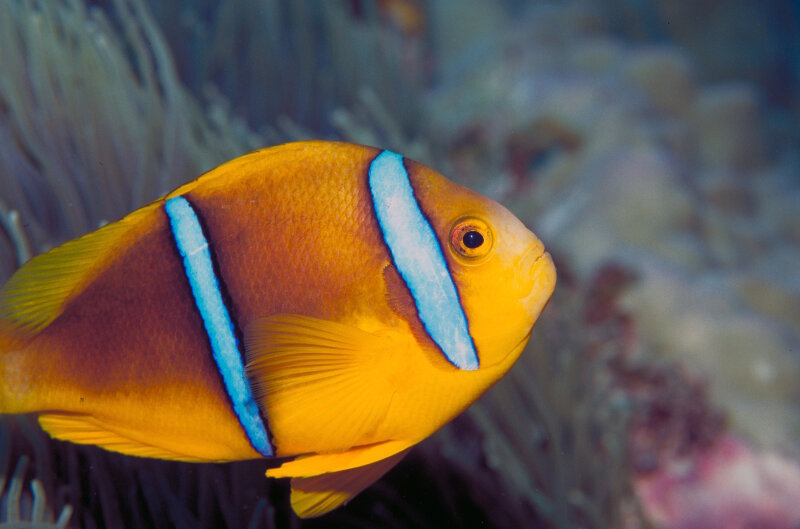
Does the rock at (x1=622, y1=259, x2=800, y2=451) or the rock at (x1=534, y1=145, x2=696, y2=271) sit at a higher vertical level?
the rock at (x1=534, y1=145, x2=696, y2=271)

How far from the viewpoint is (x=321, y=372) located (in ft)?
2.67

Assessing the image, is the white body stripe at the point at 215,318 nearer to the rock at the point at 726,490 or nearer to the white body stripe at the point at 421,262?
the white body stripe at the point at 421,262

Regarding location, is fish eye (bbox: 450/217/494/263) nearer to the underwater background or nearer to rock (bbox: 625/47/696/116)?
the underwater background

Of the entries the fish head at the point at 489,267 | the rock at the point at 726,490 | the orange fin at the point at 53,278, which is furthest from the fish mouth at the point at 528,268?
the rock at the point at 726,490

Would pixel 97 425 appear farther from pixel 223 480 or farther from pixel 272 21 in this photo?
pixel 272 21

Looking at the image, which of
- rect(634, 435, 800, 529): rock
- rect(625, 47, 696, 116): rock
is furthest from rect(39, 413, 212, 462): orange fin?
rect(625, 47, 696, 116): rock

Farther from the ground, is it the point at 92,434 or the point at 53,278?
Result: the point at 53,278

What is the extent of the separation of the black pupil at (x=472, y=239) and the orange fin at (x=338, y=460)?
277 millimetres

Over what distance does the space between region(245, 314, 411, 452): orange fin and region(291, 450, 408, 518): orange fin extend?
14 centimetres

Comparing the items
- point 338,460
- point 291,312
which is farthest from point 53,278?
point 338,460

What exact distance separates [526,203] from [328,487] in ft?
4.57

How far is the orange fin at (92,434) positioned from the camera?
924 mm

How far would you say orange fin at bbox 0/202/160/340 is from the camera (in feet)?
2.90

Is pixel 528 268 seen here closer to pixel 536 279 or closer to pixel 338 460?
pixel 536 279
